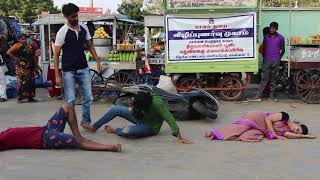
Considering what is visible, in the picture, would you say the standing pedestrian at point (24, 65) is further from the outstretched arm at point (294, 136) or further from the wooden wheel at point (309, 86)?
the outstretched arm at point (294, 136)

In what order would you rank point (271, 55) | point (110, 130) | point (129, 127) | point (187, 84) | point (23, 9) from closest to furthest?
point (129, 127)
point (110, 130)
point (271, 55)
point (187, 84)
point (23, 9)

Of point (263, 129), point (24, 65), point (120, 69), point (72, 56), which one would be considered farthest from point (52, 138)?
point (24, 65)

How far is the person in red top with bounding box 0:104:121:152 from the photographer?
6.24 meters

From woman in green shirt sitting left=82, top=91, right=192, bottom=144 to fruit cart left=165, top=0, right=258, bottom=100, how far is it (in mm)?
3411

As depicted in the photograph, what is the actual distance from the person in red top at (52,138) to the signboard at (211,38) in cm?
447

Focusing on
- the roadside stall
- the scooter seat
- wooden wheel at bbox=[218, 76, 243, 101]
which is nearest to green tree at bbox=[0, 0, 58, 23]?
wooden wheel at bbox=[218, 76, 243, 101]

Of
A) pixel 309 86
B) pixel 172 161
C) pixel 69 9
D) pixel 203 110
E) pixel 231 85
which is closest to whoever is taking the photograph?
pixel 172 161

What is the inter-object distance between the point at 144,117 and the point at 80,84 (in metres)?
1.13

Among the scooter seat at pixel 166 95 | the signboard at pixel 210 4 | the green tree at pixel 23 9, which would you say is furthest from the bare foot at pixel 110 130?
the green tree at pixel 23 9

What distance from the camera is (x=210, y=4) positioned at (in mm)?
10383

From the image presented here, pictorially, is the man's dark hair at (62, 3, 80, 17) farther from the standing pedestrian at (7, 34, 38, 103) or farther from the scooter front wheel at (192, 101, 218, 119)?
the standing pedestrian at (7, 34, 38, 103)

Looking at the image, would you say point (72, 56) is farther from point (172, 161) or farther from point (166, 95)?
point (172, 161)

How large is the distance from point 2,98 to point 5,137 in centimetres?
528

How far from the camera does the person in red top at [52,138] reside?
6.24 metres
